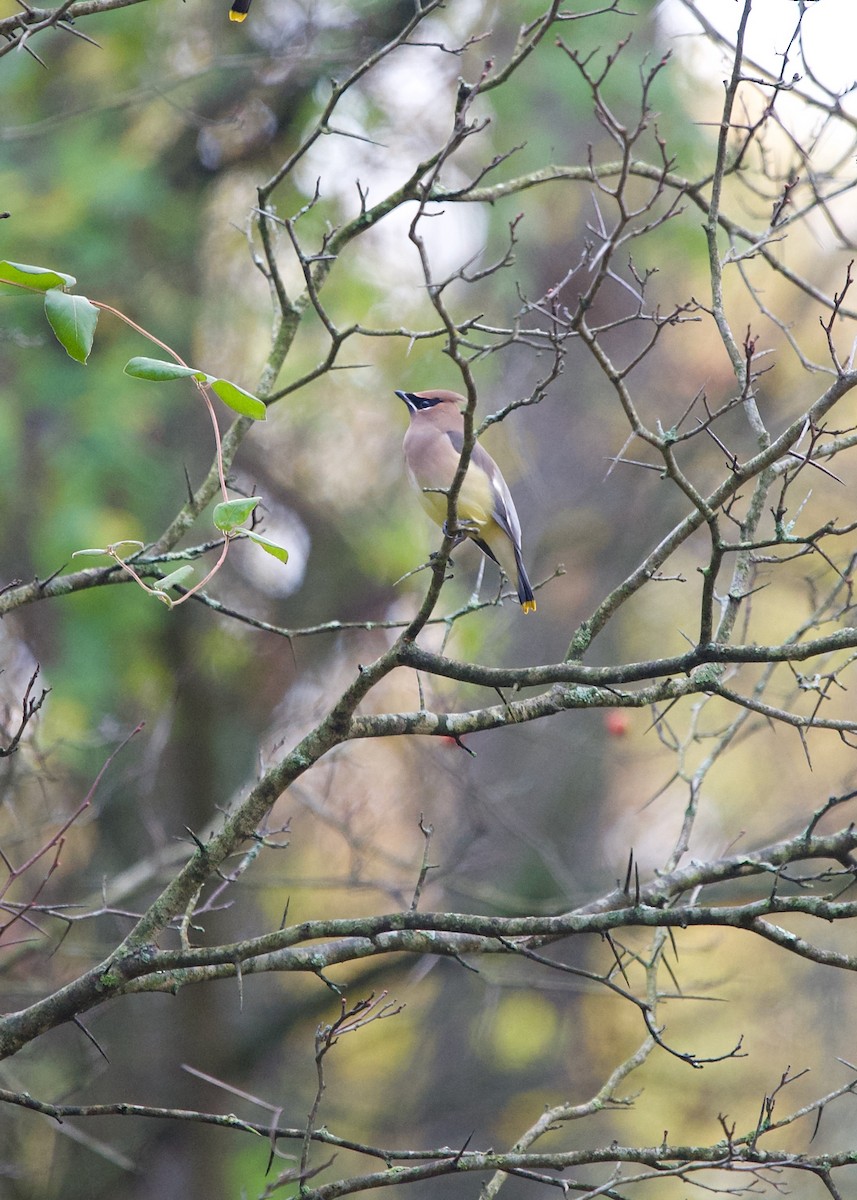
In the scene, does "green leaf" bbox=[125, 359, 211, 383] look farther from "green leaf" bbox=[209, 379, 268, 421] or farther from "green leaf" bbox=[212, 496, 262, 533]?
"green leaf" bbox=[212, 496, 262, 533]

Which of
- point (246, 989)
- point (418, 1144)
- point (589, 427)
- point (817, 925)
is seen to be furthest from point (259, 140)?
point (817, 925)

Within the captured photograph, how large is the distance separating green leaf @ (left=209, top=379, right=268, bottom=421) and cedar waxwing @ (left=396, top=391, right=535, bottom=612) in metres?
2.24

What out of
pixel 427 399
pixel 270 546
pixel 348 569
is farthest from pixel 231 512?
pixel 348 569

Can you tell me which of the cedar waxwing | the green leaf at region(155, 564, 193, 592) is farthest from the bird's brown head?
the green leaf at region(155, 564, 193, 592)

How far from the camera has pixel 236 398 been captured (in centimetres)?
226

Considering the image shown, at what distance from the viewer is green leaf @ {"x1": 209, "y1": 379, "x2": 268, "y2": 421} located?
221cm

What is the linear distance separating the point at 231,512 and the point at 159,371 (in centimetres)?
29

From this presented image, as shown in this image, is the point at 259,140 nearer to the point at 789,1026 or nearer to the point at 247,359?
the point at 247,359

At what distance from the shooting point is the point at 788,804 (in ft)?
39.3

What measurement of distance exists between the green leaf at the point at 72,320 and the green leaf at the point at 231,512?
36 centimetres

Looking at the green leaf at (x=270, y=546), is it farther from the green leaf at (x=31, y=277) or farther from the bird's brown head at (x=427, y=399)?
the bird's brown head at (x=427, y=399)

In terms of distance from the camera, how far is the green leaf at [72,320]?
216 centimetres

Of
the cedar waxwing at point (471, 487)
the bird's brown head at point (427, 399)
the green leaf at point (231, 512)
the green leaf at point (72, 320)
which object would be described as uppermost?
the bird's brown head at point (427, 399)

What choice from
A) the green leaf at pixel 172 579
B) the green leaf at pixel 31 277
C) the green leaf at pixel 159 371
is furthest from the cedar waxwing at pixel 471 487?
the green leaf at pixel 31 277
